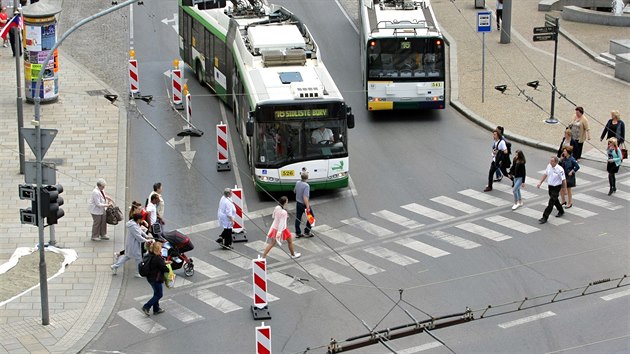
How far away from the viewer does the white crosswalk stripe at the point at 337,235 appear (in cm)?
2789

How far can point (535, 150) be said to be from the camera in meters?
33.9

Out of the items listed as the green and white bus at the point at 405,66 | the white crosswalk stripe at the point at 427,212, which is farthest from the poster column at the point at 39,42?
the white crosswalk stripe at the point at 427,212

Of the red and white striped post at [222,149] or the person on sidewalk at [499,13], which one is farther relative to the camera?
the person on sidewalk at [499,13]

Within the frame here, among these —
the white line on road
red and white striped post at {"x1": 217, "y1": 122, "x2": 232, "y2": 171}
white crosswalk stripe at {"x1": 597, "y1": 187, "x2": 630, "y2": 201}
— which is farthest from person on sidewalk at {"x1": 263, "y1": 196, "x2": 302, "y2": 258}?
white crosswalk stripe at {"x1": 597, "y1": 187, "x2": 630, "y2": 201}

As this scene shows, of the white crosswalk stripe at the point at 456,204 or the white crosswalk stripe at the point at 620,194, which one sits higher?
the white crosswalk stripe at the point at 620,194

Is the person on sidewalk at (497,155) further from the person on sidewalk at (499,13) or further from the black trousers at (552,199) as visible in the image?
the person on sidewalk at (499,13)

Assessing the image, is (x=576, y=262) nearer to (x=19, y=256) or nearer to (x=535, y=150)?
(x=535, y=150)

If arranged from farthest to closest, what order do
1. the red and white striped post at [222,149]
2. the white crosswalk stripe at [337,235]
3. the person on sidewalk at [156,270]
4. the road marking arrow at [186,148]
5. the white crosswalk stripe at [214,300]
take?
the road marking arrow at [186,148]
the red and white striped post at [222,149]
the white crosswalk stripe at [337,235]
the white crosswalk stripe at [214,300]
the person on sidewalk at [156,270]

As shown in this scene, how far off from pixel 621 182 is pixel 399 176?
5216mm

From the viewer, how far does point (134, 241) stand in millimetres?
25688

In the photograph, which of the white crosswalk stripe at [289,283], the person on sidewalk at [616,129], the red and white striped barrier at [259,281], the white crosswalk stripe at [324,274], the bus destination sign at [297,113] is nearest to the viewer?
the red and white striped barrier at [259,281]

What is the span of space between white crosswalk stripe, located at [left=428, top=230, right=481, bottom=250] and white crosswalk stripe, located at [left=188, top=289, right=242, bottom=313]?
5321 millimetres

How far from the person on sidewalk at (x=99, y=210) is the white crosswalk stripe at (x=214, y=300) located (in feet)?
11.1

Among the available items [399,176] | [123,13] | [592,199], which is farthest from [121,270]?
[123,13]
